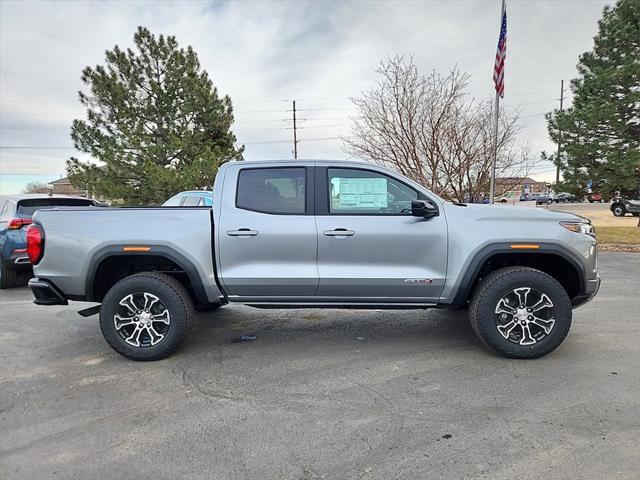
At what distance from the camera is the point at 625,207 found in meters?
26.9

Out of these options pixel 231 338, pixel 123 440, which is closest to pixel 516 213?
pixel 231 338

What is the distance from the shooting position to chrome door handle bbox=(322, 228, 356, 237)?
3918mm

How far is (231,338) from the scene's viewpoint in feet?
15.6

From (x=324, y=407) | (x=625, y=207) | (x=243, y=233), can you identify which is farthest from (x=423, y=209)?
(x=625, y=207)

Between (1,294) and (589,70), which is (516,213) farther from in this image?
(589,70)

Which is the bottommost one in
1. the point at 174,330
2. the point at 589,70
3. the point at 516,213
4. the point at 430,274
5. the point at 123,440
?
the point at 123,440

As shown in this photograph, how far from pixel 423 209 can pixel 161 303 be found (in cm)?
256

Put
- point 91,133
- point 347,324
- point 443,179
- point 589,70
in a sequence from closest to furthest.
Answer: point 347,324 → point 443,179 → point 589,70 → point 91,133

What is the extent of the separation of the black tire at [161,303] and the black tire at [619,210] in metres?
30.9

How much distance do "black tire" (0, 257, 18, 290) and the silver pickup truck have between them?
4.25 meters

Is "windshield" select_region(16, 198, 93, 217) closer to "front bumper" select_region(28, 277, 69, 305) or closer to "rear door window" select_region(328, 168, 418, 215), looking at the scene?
"front bumper" select_region(28, 277, 69, 305)

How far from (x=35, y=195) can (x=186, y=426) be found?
6776mm

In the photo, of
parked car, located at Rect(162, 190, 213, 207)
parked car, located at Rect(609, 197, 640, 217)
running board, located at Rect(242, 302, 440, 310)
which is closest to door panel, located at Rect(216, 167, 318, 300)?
running board, located at Rect(242, 302, 440, 310)

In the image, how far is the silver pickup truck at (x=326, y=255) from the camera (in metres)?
3.87
